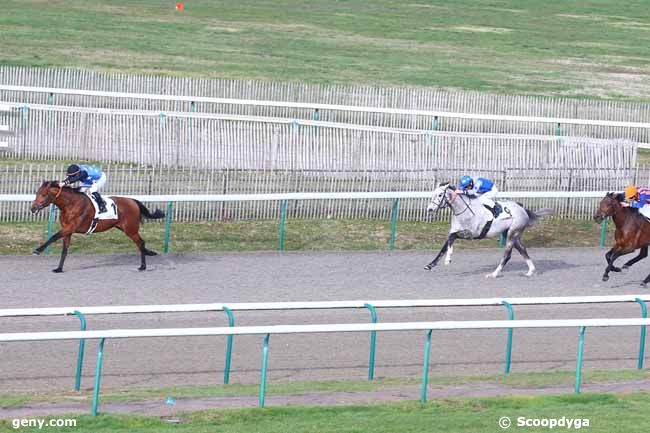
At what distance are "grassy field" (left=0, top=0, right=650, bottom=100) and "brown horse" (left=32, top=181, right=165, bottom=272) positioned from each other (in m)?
17.1

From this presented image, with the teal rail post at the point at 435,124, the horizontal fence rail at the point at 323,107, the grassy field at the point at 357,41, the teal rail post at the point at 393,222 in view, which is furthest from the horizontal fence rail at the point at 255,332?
the grassy field at the point at 357,41

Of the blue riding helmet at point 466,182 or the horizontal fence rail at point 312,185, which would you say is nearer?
the blue riding helmet at point 466,182

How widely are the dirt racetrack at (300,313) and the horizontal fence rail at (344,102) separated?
9170mm

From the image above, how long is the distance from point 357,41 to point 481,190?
77.7ft

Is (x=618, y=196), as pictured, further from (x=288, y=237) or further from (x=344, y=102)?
(x=344, y=102)

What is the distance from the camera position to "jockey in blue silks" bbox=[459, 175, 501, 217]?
17.0m

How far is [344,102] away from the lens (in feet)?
95.0

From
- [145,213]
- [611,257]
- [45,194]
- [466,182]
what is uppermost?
[466,182]

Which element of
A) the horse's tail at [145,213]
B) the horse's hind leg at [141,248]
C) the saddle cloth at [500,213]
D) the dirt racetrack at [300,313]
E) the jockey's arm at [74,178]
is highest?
the jockey's arm at [74,178]

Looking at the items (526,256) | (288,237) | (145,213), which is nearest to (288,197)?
(288,237)

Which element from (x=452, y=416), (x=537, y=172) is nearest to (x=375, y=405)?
(x=452, y=416)

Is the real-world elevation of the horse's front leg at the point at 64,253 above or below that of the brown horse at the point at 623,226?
below

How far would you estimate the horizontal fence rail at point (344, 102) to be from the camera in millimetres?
27719

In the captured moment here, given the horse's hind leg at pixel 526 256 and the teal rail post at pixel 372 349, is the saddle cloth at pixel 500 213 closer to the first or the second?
the horse's hind leg at pixel 526 256
